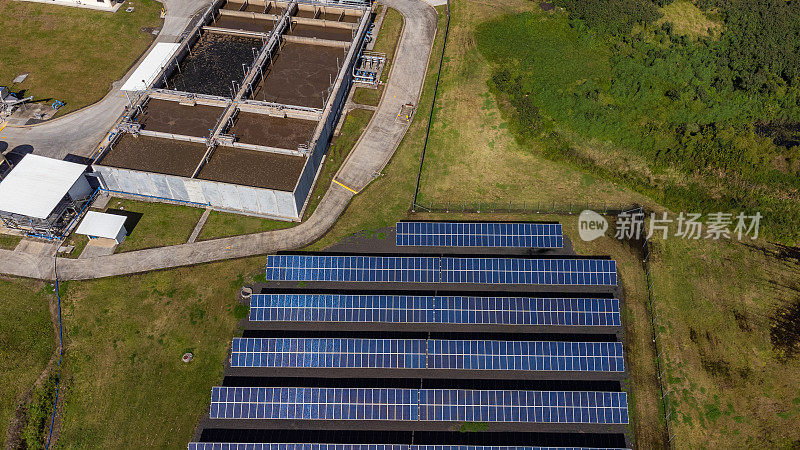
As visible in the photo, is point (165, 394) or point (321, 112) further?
point (321, 112)

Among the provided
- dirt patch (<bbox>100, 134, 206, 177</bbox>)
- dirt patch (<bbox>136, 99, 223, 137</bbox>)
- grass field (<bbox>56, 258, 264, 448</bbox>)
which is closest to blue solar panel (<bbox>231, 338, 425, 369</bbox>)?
grass field (<bbox>56, 258, 264, 448</bbox>)

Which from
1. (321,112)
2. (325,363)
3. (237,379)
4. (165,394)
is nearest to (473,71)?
(321,112)

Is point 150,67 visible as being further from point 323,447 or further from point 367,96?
point 323,447

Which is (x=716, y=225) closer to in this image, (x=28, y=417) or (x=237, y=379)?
(x=237, y=379)

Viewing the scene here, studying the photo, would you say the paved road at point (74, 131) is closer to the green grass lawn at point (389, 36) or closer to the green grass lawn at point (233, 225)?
the green grass lawn at point (233, 225)

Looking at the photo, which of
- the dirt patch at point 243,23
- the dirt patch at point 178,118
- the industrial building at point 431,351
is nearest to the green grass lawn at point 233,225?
the industrial building at point 431,351

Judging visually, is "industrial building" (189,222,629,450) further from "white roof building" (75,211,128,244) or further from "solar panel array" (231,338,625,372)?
"white roof building" (75,211,128,244)
